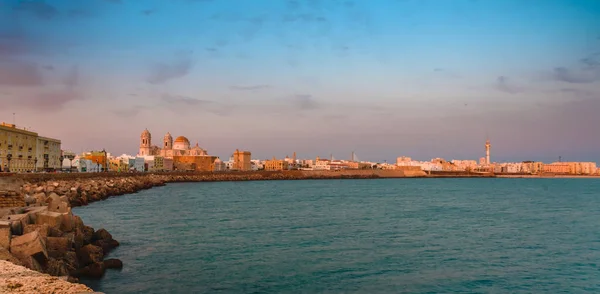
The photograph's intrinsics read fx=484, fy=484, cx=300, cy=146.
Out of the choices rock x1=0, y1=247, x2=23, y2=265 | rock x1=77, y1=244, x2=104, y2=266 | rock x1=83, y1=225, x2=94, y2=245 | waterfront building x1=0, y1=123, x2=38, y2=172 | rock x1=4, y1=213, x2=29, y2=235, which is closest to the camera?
rock x1=0, y1=247, x2=23, y2=265

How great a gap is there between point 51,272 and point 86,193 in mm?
25141

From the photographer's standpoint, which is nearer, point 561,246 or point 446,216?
point 561,246

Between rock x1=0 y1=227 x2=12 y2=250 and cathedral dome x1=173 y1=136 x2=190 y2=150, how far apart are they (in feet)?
392

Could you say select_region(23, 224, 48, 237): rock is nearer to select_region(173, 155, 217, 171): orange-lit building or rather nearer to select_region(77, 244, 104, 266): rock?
select_region(77, 244, 104, 266): rock

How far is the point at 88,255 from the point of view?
1200 centimetres

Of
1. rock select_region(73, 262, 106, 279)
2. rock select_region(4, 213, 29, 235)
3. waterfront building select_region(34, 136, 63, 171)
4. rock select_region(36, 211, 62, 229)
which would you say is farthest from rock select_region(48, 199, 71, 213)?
waterfront building select_region(34, 136, 63, 171)

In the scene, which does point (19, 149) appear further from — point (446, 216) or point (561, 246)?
point (561, 246)

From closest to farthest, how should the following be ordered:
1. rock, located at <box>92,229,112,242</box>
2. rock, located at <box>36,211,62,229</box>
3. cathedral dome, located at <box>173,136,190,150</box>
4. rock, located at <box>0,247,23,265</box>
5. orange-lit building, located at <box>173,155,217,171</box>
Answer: rock, located at <box>0,247,23,265</box>, rock, located at <box>36,211,62,229</box>, rock, located at <box>92,229,112,242</box>, orange-lit building, located at <box>173,155,217,171</box>, cathedral dome, located at <box>173,136,190,150</box>

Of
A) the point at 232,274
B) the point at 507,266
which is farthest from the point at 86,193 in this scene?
the point at 507,266

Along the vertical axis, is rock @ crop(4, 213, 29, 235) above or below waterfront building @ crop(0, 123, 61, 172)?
below

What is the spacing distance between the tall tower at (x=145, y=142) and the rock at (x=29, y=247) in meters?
114

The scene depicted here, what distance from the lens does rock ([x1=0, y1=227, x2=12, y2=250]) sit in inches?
360

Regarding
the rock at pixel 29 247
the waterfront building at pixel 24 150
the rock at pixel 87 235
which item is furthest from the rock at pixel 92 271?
the waterfront building at pixel 24 150

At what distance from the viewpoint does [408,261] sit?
44.5 ft
